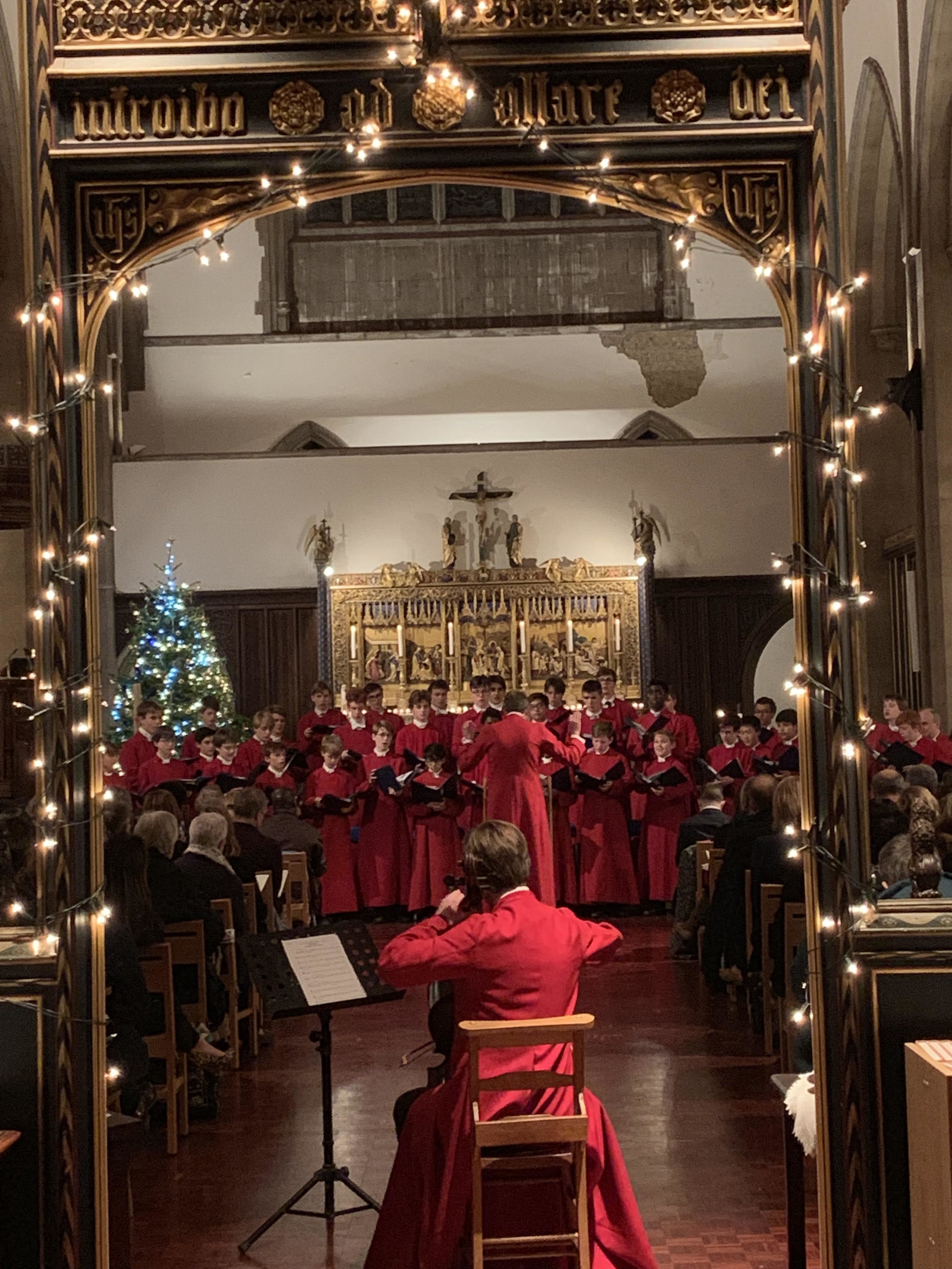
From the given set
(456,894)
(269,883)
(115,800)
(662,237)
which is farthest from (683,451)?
(456,894)

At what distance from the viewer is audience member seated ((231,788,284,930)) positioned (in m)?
8.95

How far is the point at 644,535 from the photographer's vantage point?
20406 mm

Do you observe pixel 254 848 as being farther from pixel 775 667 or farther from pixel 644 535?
pixel 775 667

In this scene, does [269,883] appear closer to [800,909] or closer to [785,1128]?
[800,909]

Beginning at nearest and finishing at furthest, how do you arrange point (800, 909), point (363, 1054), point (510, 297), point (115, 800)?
point (115, 800) → point (800, 909) → point (363, 1054) → point (510, 297)

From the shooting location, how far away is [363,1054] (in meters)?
8.50

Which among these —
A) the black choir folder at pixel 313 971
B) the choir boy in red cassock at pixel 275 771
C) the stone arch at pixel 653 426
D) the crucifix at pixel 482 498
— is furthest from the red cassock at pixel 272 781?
the stone arch at pixel 653 426

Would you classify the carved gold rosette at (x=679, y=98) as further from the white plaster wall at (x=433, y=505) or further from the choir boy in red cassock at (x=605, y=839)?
the white plaster wall at (x=433, y=505)

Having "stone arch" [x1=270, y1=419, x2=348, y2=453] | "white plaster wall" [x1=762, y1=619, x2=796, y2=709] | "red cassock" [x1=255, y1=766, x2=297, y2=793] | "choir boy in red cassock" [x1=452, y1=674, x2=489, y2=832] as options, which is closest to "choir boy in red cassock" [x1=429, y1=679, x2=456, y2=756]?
"choir boy in red cassock" [x1=452, y1=674, x2=489, y2=832]

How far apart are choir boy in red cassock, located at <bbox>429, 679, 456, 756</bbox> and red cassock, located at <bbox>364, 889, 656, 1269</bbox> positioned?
32.4 ft

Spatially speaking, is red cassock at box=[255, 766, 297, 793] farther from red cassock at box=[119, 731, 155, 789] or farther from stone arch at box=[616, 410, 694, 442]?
stone arch at box=[616, 410, 694, 442]

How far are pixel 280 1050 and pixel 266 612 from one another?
41.5ft

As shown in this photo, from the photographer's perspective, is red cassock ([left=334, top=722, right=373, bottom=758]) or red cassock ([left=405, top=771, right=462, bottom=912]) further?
red cassock ([left=334, top=722, right=373, bottom=758])

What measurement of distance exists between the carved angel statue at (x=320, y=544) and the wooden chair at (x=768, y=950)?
1276 cm
